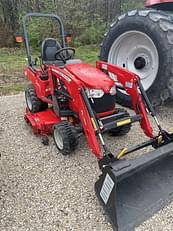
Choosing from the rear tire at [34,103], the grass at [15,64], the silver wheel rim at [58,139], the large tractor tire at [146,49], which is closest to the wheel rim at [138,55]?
the large tractor tire at [146,49]

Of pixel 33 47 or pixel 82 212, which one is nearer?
pixel 82 212

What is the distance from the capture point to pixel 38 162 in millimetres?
2389

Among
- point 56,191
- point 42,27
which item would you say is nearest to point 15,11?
point 42,27

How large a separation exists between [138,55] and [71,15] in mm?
5806

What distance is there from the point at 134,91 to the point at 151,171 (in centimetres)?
80

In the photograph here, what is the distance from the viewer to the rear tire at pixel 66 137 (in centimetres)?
234

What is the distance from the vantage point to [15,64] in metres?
6.13

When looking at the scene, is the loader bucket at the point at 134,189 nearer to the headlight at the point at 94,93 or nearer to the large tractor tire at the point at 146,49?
the headlight at the point at 94,93

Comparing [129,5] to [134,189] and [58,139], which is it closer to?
[58,139]

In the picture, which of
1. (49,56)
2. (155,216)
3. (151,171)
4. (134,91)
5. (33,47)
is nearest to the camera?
(155,216)

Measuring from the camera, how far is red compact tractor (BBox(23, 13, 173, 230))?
1708 millimetres

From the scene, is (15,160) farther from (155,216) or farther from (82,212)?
(155,216)

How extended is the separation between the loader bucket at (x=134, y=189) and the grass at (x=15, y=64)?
10.3 ft

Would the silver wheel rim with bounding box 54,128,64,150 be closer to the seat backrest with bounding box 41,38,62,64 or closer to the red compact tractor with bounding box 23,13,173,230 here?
the red compact tractor with bounding box 23,13,173,230
